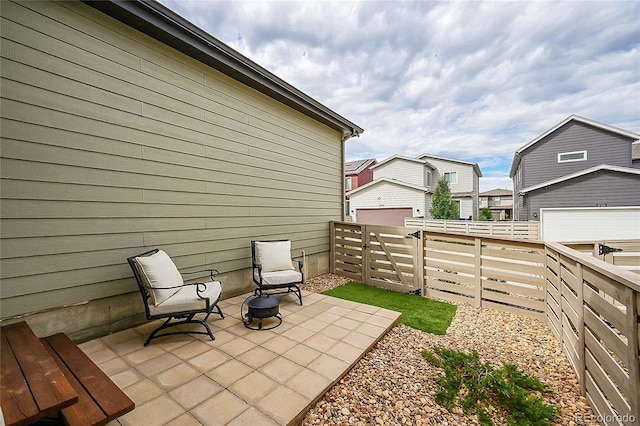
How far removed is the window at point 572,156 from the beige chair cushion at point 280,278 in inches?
655

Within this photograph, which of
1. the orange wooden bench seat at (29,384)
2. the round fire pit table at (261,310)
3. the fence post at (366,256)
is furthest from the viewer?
the fence post at (366,256)

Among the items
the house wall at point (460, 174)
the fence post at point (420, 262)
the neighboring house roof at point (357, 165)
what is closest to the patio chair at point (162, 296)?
the fence post at point (420, 262)

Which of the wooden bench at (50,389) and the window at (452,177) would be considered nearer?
the wooden bench at (50,389)

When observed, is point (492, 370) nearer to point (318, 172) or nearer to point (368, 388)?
point (368, 388)

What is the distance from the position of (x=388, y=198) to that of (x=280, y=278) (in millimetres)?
13701

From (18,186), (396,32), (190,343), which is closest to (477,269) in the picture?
(190,343)

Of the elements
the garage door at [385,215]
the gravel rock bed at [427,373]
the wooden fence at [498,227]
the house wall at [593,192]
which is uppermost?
the house wall at [593,192]

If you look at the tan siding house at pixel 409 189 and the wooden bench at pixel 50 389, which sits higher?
the tan siding house at pixel 409 189

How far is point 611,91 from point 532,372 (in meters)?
11.8

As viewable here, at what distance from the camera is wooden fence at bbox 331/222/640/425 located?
152 cm

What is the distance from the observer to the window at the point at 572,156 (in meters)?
13.0

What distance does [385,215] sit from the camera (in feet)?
53.2

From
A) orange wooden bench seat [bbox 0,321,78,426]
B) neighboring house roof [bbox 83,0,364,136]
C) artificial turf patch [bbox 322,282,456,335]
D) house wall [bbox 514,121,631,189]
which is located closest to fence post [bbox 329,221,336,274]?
artificial turf patch [bbox 322,282,456,335]

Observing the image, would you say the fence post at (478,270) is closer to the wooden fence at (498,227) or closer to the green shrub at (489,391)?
the green shrub at (489,391)
